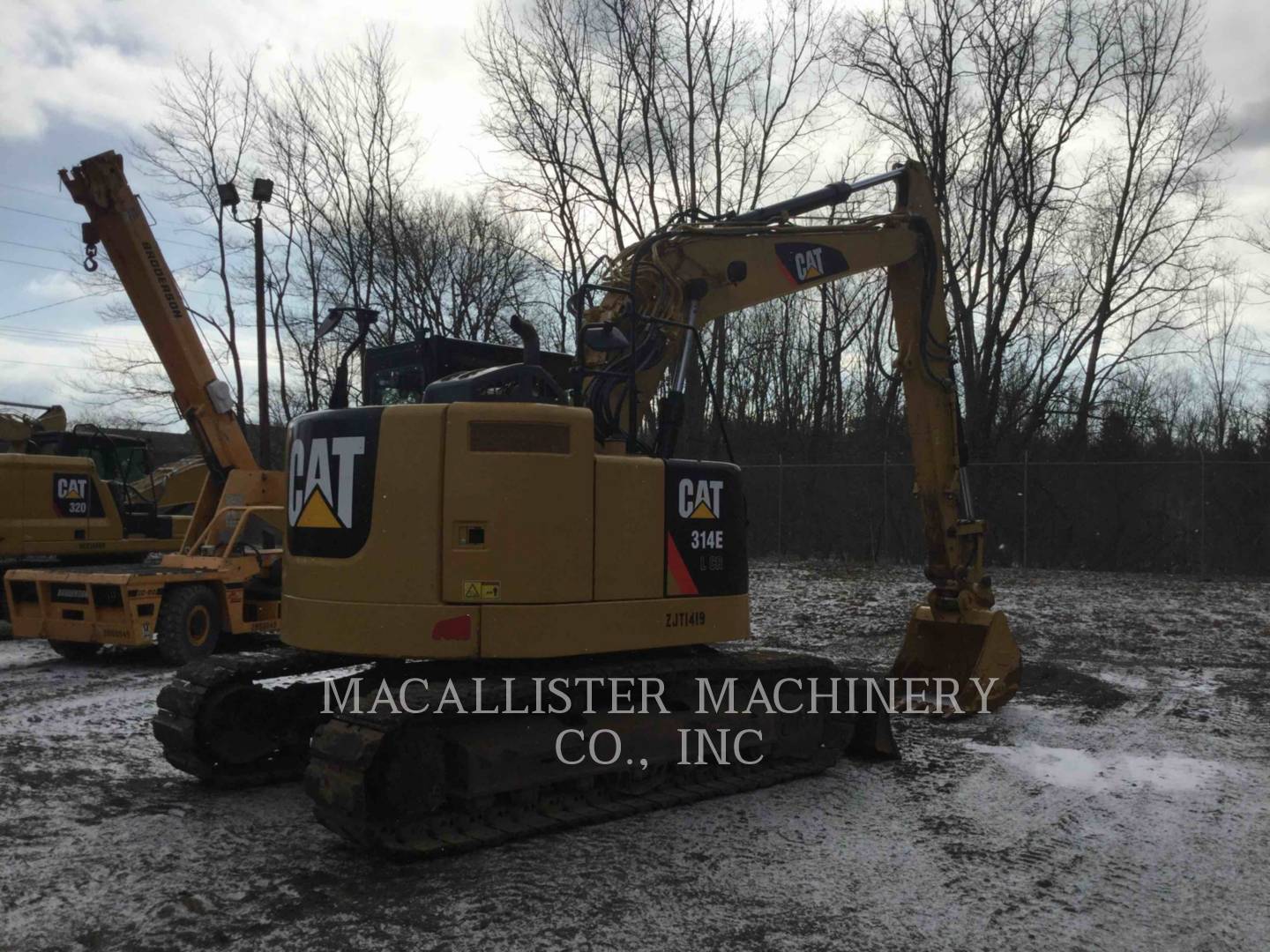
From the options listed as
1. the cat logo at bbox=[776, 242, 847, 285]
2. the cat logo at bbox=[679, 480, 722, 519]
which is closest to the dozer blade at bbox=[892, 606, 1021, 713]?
the cat logo at bbox=[776, 242, 847, 285]

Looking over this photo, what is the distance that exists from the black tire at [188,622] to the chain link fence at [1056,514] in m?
14.0

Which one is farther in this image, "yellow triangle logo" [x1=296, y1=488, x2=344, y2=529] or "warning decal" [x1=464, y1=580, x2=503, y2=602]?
"yellow triangle logo" [x1=296, y1=488, x2=344, y2=529]

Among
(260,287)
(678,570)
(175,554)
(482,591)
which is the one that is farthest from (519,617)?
(260,287)

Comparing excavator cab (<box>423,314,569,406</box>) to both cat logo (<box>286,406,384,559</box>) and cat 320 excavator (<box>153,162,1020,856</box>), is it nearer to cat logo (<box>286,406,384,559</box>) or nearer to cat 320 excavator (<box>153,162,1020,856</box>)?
cat 320 excavator (<box>153,162,1020,856</box>)

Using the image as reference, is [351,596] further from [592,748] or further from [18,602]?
[18,602]

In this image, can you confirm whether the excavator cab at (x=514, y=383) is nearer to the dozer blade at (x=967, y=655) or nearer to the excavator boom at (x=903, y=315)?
the excavator boom at (x=903, y=315)

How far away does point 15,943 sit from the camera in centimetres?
392

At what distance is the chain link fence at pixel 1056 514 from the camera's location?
61.2 ft

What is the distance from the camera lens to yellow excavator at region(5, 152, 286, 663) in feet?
33.6

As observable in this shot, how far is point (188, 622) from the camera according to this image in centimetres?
1038

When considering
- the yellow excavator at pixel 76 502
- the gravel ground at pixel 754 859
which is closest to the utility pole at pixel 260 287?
the yellow excavator at pixel 76 502

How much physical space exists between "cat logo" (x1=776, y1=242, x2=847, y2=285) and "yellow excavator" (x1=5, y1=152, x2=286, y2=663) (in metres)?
5.96

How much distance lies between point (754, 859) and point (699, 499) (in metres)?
1.94

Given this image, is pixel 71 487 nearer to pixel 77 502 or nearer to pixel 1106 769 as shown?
pixel 77 502
